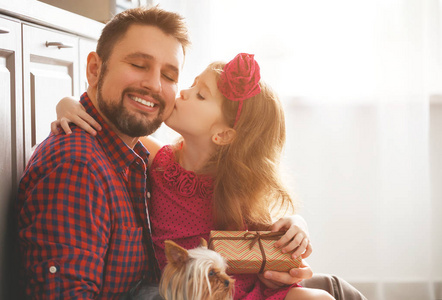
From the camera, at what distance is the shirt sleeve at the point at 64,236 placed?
111cm

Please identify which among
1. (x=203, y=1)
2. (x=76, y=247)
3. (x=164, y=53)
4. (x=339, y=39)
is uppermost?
(x=203, y=1)

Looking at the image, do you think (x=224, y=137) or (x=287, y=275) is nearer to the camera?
(x=287, y=275)

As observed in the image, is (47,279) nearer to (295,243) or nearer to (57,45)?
Result: (295,243)

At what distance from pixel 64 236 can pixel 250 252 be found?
522 mm

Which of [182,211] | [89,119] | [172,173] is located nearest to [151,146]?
[172,173]

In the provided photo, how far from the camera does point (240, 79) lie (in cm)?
158

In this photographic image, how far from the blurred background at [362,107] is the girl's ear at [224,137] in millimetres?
1058

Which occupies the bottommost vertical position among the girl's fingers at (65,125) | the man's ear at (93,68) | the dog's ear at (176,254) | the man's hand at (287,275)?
the man's hand at (287,275)

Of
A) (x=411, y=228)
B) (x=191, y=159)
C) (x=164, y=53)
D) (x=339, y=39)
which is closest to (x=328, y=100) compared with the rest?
(x=339, y=39)

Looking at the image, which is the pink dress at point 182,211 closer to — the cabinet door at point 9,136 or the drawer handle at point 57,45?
the cabinet door at point 9,136

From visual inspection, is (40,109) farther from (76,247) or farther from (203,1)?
(203,1)

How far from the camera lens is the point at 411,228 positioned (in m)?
2.74

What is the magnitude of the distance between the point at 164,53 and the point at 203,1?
4.36 feet

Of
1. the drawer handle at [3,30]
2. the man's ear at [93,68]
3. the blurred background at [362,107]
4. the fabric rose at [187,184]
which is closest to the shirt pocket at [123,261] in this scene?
the fabric rose at [187,184]
